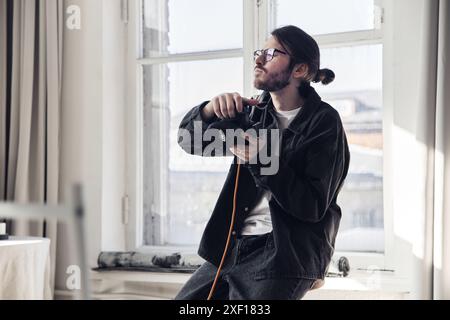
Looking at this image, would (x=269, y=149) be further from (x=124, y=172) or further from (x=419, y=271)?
(x=124, y=172)

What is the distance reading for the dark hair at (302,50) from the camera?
1565 mm

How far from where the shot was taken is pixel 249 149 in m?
1.50

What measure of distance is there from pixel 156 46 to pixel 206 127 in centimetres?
91

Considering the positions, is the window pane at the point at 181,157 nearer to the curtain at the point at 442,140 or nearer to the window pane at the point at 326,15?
the window pane at the point at 326,15

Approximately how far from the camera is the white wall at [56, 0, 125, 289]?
2291 millimetres

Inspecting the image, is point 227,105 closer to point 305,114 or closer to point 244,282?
point 305,114

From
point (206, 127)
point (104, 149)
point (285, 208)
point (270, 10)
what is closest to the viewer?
point (285, 208)

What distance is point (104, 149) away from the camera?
91.8 inches

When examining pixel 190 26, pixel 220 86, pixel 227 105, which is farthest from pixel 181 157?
pixel 227 105

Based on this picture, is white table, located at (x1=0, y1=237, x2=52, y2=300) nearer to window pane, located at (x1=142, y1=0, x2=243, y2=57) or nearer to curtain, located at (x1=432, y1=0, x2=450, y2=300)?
window pane, located at (x1=142, y1=0, x2=243, y2=57)

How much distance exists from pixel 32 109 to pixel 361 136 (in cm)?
123

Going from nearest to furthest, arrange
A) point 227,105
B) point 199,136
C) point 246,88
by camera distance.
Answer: point 227,105
point 199,136
point 246,88

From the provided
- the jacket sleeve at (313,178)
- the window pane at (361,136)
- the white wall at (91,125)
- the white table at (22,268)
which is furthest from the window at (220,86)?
the jacket sleeve at (313,178)
